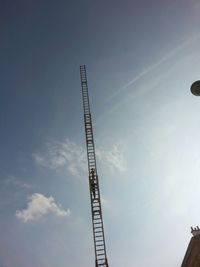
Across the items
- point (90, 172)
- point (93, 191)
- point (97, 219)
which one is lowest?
point (97, 219)

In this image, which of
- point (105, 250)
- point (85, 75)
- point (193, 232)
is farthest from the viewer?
point (85, 75)

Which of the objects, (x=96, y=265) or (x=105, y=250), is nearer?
(x=96, y=265)

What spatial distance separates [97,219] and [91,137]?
8.98m

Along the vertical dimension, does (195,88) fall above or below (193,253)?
above

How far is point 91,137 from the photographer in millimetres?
26344

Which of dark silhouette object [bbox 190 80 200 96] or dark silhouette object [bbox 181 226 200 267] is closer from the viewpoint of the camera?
dark silhouette object [bbox 190 80 200 96]

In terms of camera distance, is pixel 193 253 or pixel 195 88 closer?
pixel 195 88

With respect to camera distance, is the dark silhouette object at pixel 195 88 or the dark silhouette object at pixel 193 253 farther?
the dark silhouette object at pixel 193 253

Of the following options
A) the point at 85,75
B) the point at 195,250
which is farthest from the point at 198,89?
the point at 85,75

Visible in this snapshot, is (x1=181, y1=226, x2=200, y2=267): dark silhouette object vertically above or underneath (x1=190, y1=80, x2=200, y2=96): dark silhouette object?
underneath

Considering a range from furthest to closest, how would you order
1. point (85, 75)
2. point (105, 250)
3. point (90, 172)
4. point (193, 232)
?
1. point (85, 75)
2. point (90, 172)
3. point (193, 232)
4. point (105, 250)

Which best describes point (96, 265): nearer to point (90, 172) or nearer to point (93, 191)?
point (93, 191)

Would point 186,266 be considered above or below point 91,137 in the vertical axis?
below

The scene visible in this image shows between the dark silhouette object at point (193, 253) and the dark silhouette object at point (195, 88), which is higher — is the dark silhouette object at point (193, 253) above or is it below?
below
